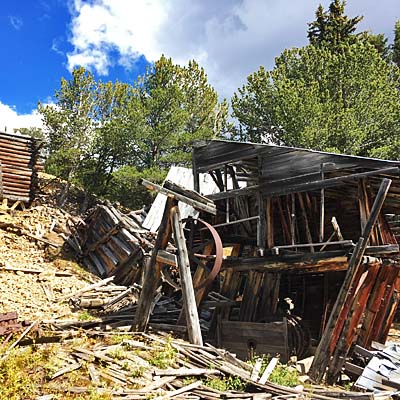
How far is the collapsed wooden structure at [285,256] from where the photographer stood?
9211 millimetres

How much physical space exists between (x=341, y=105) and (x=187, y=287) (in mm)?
17183

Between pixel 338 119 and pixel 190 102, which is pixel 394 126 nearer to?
→ pixel 338 119

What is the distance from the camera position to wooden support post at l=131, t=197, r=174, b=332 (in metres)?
9.51

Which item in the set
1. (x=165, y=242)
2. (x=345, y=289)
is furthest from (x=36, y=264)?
(x=345, y=289)

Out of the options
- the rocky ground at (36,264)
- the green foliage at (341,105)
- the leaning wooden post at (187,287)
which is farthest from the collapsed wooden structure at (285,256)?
the green foliage at (341,105)

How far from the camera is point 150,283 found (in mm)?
9688

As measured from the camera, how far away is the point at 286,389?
6.24 m

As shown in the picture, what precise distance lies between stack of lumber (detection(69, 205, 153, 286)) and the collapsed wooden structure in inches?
9.5

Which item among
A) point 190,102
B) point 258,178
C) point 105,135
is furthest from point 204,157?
point 190,102

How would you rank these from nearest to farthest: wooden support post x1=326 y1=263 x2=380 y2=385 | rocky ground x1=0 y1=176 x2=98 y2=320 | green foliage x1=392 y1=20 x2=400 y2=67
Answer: wooden support post x1=326 y1=263 x2=380 y2=385
rocky ground x1=0 y1=176 x2=98 y2=320
green foliage x1=392 y1=20 x2=400 y2=67

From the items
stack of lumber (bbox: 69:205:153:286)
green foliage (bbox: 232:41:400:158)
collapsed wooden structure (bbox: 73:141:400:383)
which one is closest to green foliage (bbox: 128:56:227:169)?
green foliage (bbox: 232:41:400:158)

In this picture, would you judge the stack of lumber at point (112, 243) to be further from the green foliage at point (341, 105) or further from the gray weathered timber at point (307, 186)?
the green foliage at point (341, 105)

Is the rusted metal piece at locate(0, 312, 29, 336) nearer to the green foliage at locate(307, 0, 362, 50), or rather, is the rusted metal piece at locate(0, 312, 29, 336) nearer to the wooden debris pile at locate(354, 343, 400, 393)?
the wooden debris pile at locate(354, 343, 400, 393)

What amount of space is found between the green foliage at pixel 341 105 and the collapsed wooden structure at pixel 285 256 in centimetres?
787
